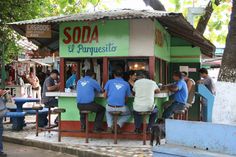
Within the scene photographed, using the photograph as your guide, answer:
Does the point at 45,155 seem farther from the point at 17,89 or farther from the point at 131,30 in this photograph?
the point at 17,89

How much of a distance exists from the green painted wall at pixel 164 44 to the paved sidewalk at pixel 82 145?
2.33 metres

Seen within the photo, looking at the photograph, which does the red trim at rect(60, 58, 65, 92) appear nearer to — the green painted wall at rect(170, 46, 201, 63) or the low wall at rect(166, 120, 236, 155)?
the green painted wall at rect(170, 46, 201, 63)

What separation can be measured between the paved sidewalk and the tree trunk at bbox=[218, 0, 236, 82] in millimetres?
2713

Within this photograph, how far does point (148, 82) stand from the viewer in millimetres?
9375

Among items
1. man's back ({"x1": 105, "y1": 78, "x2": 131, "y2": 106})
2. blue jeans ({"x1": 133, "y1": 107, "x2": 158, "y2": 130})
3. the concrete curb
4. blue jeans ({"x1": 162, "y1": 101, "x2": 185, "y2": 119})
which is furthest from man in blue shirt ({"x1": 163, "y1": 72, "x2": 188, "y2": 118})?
the concrete curb

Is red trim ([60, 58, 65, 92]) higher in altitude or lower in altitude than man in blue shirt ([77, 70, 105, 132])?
higher

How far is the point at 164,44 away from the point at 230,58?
5420 millimetres

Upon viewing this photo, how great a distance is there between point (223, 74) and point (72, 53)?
498cm

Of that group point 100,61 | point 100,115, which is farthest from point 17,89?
point 100,115

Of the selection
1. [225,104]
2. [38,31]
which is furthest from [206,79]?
[225,104]

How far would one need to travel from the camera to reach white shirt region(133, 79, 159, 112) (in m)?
9.30

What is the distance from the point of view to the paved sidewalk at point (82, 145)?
8.55 metres

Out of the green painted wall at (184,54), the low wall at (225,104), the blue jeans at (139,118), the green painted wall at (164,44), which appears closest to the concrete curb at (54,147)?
the blue jeans at (139,118)

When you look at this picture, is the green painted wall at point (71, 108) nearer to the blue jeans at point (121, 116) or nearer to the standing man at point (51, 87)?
the standing man at point (51, 87)
